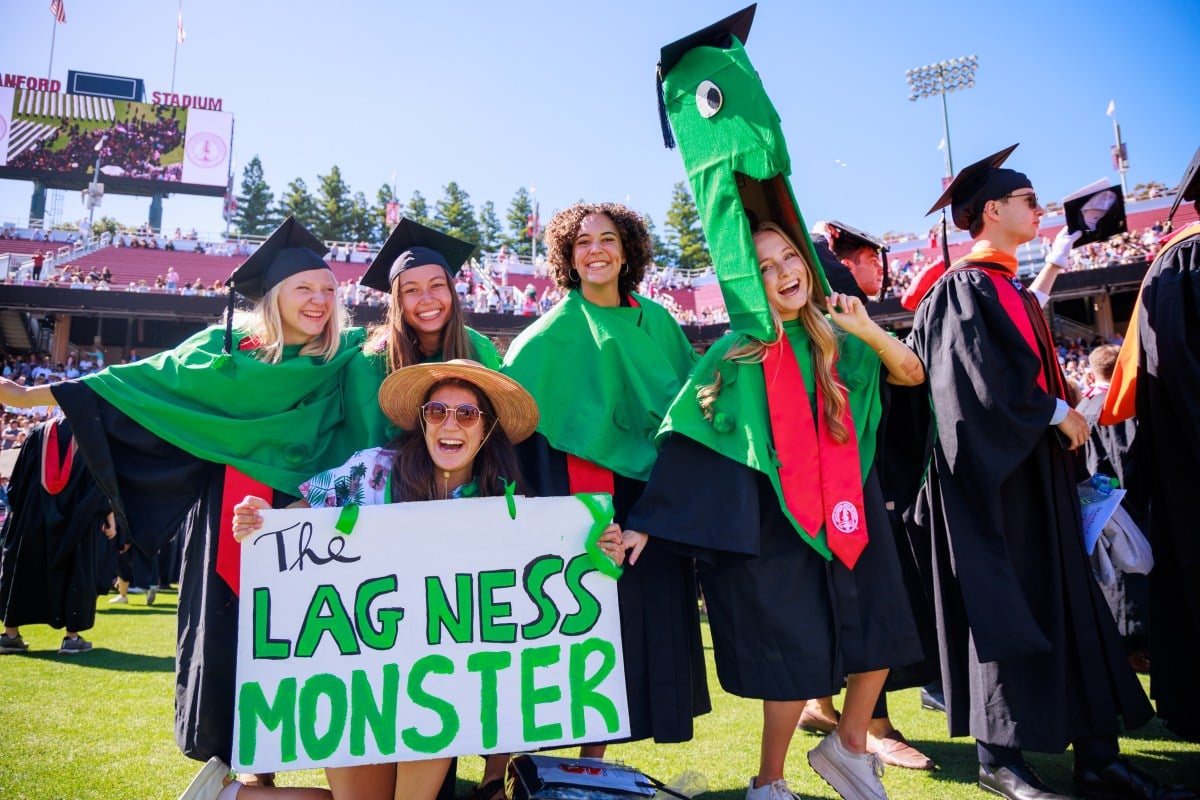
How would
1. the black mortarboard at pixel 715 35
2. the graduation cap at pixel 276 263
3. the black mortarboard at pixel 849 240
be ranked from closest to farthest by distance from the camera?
the black mortarboard at pixel 715 35 → the graduation cap at pixel 276 263 → the black mortarboard at pixel 849 240

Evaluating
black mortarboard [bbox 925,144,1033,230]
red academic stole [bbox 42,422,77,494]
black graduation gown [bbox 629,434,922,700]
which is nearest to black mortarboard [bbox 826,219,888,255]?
black mortarboard [bbox 925,144,1033,230]

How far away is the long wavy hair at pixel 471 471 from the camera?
10.1ft

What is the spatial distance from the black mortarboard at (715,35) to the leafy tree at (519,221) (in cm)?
6203

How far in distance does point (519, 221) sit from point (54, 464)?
60.3 m

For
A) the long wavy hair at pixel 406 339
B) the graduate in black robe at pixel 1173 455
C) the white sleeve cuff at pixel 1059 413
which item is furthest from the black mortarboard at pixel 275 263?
the graduate in black robe at pixel 1173 455

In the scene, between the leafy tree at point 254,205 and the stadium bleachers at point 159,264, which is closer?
the stadium bleachers at point 159,264

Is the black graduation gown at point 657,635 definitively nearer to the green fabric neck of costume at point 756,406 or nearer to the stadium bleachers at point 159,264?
the green fabric neck of costume at point 756,406

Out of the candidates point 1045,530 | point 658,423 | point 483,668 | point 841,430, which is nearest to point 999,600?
point 1045,530

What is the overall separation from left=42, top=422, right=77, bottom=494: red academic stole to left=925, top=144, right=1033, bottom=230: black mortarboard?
6933mm

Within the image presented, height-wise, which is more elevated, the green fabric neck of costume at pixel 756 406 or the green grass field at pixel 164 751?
the green fabric neck of costume at pixel 756 406

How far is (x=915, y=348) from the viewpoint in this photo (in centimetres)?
377

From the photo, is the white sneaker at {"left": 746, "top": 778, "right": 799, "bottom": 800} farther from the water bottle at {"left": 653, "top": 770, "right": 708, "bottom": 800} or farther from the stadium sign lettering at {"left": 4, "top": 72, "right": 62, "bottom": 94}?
the stadium sign lettering at {"left": 4, "top": 72, "right": 62, "bottom": 94}

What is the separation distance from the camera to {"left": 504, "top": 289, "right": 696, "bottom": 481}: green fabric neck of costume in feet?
11.2

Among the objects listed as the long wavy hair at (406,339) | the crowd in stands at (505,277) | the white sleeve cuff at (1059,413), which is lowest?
the white sleeve cuff at (1059,413)
